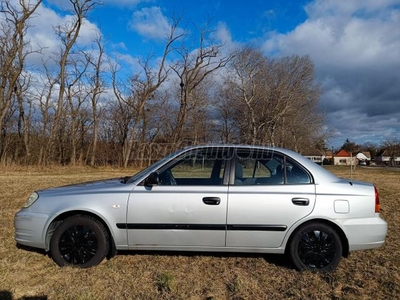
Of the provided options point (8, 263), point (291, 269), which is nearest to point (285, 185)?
point (291, 269)

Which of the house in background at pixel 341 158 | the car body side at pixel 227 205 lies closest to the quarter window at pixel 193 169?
the car body side at pixel 227 205

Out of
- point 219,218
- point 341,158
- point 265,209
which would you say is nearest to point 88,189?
point 219,218

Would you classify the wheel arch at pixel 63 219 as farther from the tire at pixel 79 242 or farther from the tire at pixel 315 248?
the tire at pixel 315 248

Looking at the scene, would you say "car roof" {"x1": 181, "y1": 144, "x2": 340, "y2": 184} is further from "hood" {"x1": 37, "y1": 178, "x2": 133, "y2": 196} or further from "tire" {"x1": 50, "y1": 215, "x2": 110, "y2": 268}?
"tire" {"x1": 50, "y1": 215, "x2": 110, "y2": 268}

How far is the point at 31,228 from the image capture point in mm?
3951

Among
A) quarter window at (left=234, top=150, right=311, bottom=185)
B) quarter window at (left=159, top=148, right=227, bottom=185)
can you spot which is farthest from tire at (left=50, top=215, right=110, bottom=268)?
quarter window at (left=234, top=150, right=311, bottom=185)

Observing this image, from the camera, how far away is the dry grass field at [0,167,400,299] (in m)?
3.22

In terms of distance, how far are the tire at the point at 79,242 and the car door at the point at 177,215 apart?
1.19 ft

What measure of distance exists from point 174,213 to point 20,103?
27.1m

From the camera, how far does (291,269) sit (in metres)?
3.92

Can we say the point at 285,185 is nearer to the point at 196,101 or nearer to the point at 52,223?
the point at 52,223

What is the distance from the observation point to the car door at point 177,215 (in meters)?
3.78

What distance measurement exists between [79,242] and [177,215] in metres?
1.26

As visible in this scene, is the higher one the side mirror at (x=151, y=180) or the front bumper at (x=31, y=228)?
the side mirror at (x=151, y=180)
